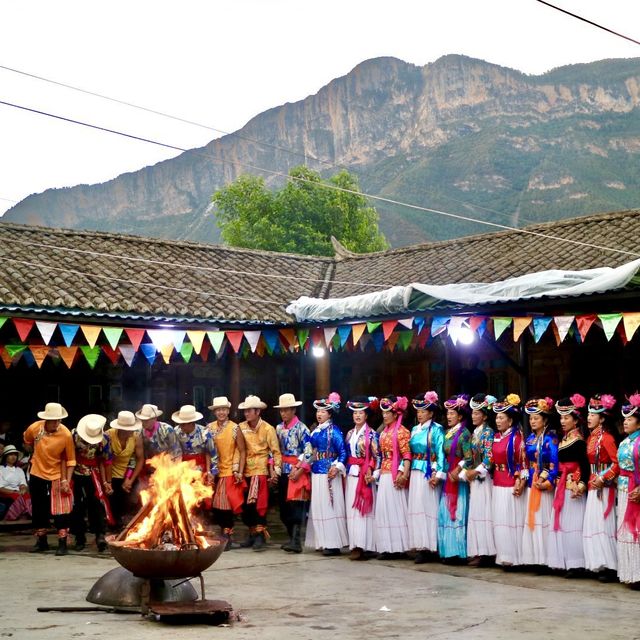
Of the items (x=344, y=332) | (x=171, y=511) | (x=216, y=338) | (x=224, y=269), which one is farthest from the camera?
(x=224, y=269)

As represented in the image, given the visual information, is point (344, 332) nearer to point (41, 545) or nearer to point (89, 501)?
point (89, 501)

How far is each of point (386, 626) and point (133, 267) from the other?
10690 mm

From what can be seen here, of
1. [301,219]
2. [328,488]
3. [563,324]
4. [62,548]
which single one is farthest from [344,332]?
[301,219]

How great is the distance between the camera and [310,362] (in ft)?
57.8

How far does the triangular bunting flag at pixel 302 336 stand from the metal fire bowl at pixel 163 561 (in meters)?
6.91

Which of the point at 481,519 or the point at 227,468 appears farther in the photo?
the point at 227,468

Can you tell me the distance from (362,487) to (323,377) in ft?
18.7

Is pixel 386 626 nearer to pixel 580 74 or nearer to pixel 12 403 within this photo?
pixel 12 403

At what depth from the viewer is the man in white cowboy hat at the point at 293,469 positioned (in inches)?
474

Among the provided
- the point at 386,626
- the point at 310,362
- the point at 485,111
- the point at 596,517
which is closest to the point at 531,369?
the point at 310,362

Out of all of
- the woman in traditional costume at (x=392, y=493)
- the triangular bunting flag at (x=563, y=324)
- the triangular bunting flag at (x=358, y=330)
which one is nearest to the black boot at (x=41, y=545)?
the woman in traditional costume at (x=392, y=493)

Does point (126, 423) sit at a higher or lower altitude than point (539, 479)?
higher

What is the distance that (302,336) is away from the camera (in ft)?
48.2

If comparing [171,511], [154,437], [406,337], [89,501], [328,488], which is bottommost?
[89,501]
